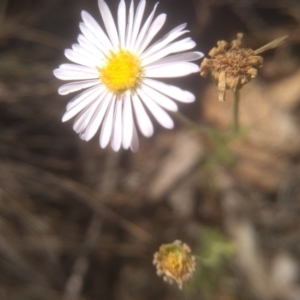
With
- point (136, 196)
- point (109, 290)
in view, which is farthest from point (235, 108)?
point (109, 290)

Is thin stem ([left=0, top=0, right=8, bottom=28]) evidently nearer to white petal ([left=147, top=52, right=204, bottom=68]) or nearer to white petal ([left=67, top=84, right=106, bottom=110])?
white petal ([left=67, top=84, right=106, bottom=110])

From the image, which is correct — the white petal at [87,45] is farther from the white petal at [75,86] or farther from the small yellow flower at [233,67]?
the small yellow flower at [233,67]

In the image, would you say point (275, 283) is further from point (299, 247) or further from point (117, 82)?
point (117, 82)

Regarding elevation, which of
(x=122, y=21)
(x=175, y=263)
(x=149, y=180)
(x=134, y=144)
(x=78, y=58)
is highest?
(x=149, y=180)

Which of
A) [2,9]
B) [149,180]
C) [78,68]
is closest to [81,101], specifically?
[78,68]

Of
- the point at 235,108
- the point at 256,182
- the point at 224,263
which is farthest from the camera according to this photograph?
the point at 256,182

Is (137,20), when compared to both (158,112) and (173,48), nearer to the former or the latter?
(173,48)
